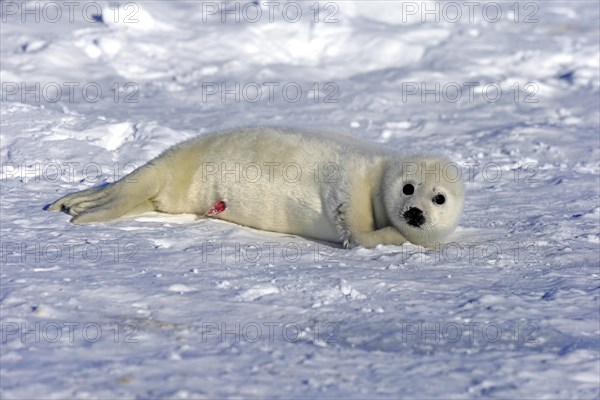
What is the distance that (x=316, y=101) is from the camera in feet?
21.3

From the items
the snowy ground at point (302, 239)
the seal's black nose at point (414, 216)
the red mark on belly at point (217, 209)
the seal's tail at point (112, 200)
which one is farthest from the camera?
the red mark on belly at point (217, 209)

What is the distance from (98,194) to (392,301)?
1.59m

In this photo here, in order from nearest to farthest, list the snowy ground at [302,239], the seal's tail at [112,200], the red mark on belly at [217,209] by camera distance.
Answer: the snowy ground at [302,239]
the seal's tail at [112,200]
the red mark on belly at [217,209]

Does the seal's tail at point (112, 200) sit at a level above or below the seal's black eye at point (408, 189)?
below

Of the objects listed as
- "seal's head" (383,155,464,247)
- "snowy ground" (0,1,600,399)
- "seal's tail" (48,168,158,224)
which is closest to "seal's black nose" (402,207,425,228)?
"seal's head" (383,155,464,247)

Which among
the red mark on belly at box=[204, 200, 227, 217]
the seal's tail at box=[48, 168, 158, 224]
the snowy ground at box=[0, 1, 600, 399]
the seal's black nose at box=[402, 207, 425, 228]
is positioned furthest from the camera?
the red mark on belly at box=[204, 200, 227, 217]

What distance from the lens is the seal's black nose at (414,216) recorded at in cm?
375

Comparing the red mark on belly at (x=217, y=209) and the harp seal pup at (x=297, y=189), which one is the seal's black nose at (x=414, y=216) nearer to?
the harp seal pup at (x=297, y=189)

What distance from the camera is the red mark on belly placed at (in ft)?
13.5

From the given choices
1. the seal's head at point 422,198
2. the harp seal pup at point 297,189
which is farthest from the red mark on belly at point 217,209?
the seal's head at point 422,198

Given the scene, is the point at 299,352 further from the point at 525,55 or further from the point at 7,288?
the point at 525,55

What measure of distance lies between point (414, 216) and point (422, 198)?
0.08 m

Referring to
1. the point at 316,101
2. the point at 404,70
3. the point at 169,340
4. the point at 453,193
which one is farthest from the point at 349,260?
the point at 404,70

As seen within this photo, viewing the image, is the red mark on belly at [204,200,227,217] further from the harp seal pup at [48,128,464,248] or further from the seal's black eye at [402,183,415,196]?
the seal's black eye at [402,183,415,196]
